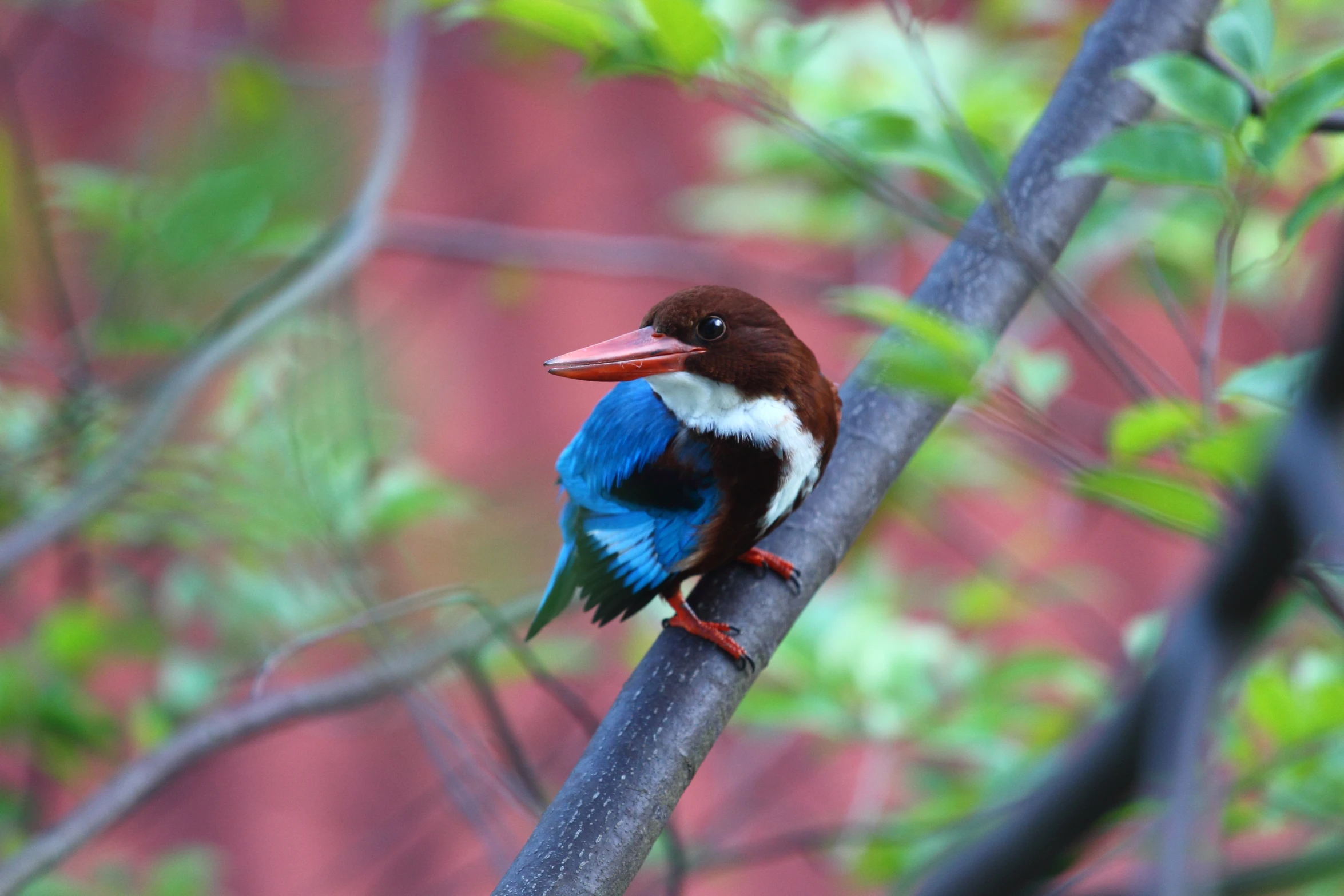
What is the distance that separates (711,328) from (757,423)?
0.07 m

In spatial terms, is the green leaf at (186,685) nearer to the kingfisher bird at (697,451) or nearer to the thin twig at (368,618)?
the thin twig at (368,618)

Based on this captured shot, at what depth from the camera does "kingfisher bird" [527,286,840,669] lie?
689 mm

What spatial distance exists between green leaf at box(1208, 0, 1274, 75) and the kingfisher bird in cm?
30

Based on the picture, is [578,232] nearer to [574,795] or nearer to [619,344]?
[619,344]

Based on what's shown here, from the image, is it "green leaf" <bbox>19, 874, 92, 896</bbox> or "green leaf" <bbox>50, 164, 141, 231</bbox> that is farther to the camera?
"green leaf" <bbox>19, 874, 92, 896</bbox>

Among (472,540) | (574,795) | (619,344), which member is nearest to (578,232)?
(472,540)

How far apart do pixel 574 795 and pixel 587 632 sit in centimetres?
130

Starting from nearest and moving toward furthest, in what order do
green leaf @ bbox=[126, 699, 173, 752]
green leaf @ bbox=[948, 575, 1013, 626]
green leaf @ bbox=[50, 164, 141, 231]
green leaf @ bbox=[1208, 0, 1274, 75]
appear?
1. green leaf @ bbox=[1208, 0, 1274, 75]
2. green leaf @ bbox=[50, 164, 141, 231]
3. green leaf @ bbox=[126, 699, 173, 752]
4. green leaf @ bbox=[948, 575, 1013, 626]

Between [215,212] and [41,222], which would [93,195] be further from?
[215,212]

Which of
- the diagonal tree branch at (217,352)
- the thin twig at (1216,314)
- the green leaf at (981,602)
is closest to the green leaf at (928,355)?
the thin twig at (1216,314)

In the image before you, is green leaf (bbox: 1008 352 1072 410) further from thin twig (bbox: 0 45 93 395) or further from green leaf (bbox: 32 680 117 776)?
green leaf (bbox: 32 680 117 776)

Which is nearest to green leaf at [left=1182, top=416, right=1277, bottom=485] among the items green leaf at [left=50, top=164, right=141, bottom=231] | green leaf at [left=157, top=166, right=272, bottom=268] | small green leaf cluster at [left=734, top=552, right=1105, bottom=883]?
green leaf at [left=157, top=166, right=272, bottom=268]

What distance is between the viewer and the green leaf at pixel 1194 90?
0.58 metres

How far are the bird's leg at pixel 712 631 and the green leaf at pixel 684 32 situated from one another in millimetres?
343
